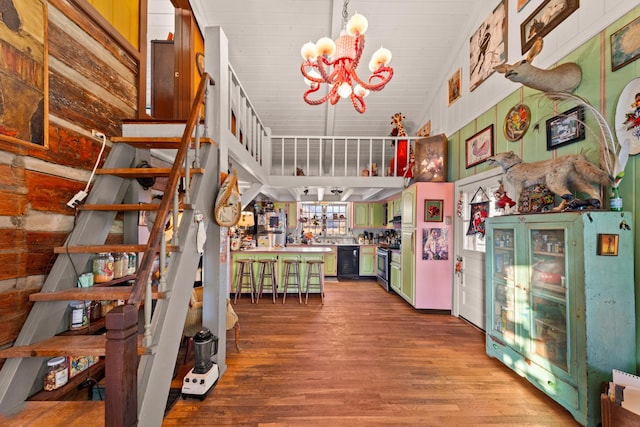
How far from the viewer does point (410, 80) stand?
4.84 metres

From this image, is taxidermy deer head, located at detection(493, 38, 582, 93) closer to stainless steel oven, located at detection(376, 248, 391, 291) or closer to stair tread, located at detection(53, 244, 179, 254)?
stair tread, located at detection(53, 244, 179, 254)

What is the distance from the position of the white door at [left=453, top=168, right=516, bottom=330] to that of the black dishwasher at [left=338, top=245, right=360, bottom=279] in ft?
10.0

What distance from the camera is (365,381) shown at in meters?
2.31

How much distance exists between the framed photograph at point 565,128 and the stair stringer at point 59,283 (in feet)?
11.9

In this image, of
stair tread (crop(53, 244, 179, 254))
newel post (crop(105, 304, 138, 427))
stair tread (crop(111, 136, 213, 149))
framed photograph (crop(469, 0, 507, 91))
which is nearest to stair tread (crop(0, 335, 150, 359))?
newel post (crop(105, 304, 138, 427))

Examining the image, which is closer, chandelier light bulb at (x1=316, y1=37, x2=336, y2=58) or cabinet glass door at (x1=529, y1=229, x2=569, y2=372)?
cabinet glass door at (x1=529, y1=229, x2=569, y2=372)

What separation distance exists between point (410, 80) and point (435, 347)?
4480 millimetres

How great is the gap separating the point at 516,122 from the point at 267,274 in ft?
14.3

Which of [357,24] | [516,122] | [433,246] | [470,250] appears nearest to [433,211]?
[433,246]

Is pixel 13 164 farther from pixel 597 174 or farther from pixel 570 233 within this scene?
pixel 597 174

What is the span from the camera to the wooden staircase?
979mm

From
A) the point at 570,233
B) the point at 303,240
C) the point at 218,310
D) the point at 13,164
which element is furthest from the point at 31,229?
the point at 303,240

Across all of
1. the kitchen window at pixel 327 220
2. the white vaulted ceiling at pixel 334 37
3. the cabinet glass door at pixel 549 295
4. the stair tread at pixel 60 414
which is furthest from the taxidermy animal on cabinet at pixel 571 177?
the kitchen window at pixel 327 220

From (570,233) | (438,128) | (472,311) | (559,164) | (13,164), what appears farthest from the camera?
(438,128)
